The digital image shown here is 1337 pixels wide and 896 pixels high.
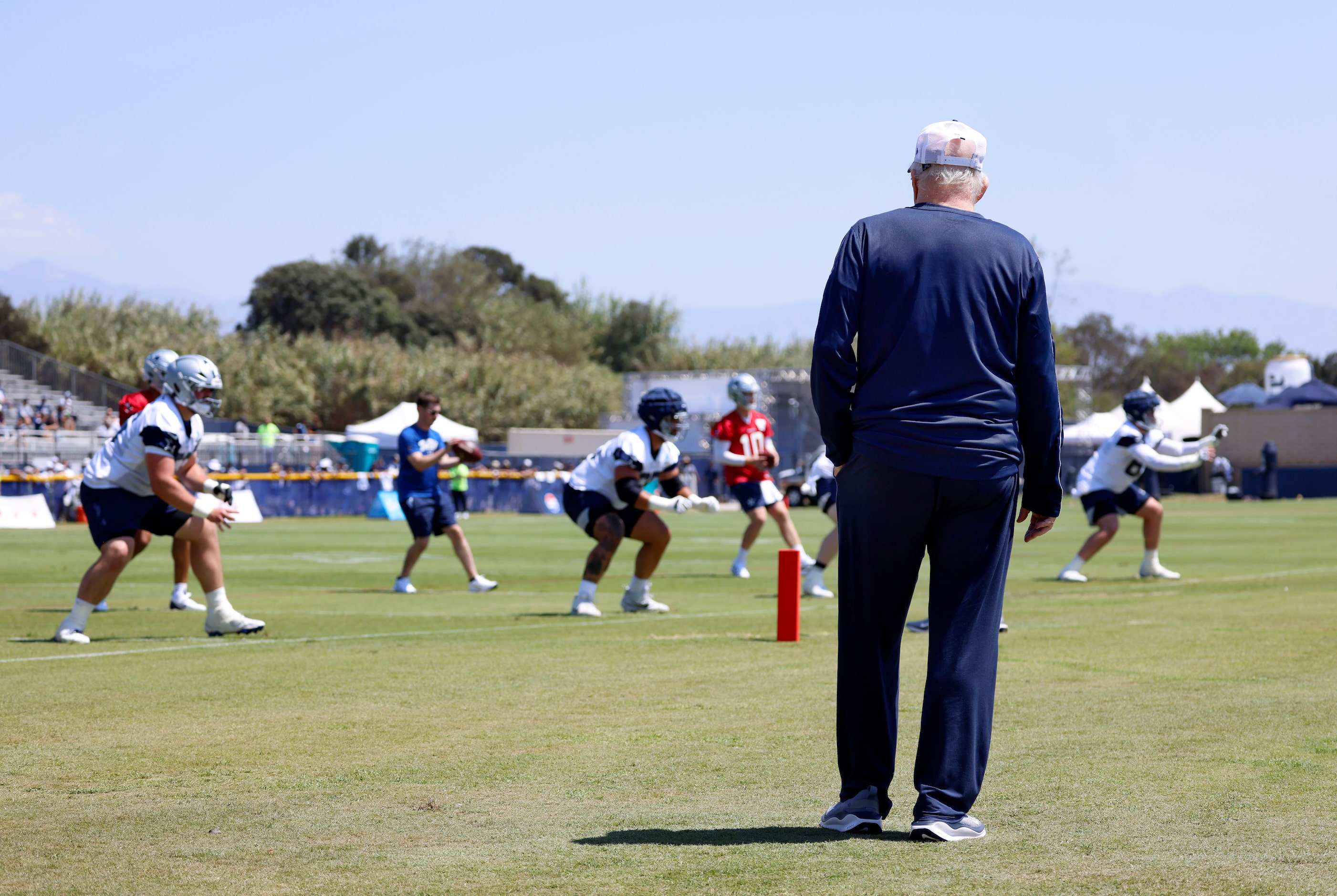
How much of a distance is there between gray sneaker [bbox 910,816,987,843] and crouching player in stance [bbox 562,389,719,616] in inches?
315

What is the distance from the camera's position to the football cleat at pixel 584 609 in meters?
13.1

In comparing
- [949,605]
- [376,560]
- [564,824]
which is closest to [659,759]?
[564,824]

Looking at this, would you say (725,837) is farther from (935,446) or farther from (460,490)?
(460,490)

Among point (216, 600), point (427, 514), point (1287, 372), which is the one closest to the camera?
point (216, 600)

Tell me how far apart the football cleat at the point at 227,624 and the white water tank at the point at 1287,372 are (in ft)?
286

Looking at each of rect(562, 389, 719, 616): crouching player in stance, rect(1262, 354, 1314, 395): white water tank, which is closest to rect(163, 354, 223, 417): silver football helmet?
rect(562, 389, 719, 616): crouching player in stance

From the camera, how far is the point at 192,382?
34.8ft

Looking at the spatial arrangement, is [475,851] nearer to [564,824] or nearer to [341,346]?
[564,824]

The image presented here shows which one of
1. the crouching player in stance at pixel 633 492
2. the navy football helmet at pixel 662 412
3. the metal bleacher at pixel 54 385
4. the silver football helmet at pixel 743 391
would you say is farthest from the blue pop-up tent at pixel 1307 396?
the navy football helmet at pixel 662 412

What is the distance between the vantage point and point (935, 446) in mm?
4832

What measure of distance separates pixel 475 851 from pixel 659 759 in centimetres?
175

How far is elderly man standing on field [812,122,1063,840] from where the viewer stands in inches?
191

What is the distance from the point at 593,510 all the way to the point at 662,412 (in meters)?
1.05

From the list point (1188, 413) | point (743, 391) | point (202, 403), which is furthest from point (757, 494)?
point (1188, 413)
